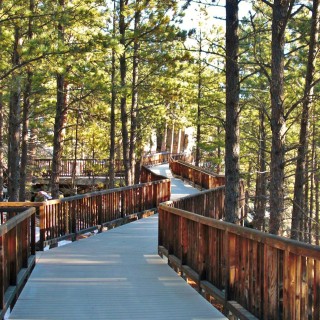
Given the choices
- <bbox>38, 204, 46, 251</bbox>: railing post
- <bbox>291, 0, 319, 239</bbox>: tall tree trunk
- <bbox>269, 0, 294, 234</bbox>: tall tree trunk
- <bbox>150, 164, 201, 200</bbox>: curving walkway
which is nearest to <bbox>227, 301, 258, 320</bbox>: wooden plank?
<bbox>269, 0, 294, 234</bbox>: tall tree trunk

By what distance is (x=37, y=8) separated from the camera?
1395 cm

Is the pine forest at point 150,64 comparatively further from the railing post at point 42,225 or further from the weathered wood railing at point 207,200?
the railing post at point 42,225

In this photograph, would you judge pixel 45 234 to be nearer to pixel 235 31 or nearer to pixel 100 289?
pixel 100 289

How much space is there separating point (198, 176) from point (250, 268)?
20.5 meters

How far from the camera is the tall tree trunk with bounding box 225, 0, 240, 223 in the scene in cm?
979

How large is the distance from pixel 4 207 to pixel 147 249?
116 inches

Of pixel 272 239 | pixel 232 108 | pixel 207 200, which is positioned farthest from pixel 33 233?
pixel 207 200

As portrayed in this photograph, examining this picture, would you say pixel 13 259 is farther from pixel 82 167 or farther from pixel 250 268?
pixel 82 167

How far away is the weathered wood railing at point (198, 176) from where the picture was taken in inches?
906

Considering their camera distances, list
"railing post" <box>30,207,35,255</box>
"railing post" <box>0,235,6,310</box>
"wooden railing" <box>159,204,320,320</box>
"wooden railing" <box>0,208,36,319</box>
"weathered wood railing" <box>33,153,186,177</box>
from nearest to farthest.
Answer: "wooden railing" <box>159,204,320,320</box> < "railing post" <box>0,235,6,310</box> < "wooden railing" <box>0,208,36,319</box> < "railing post" <box>30,207,35,255</box> < "weathered wood railing" <box>33,153,186,177</box>

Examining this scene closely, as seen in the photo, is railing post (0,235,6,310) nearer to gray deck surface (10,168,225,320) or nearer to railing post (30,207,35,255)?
gray deck surface (10,168,225,320)

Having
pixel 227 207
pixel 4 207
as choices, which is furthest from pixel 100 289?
pixel 227 207

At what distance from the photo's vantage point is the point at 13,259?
5.93 m

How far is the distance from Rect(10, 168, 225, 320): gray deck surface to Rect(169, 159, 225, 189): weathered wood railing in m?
13.1
